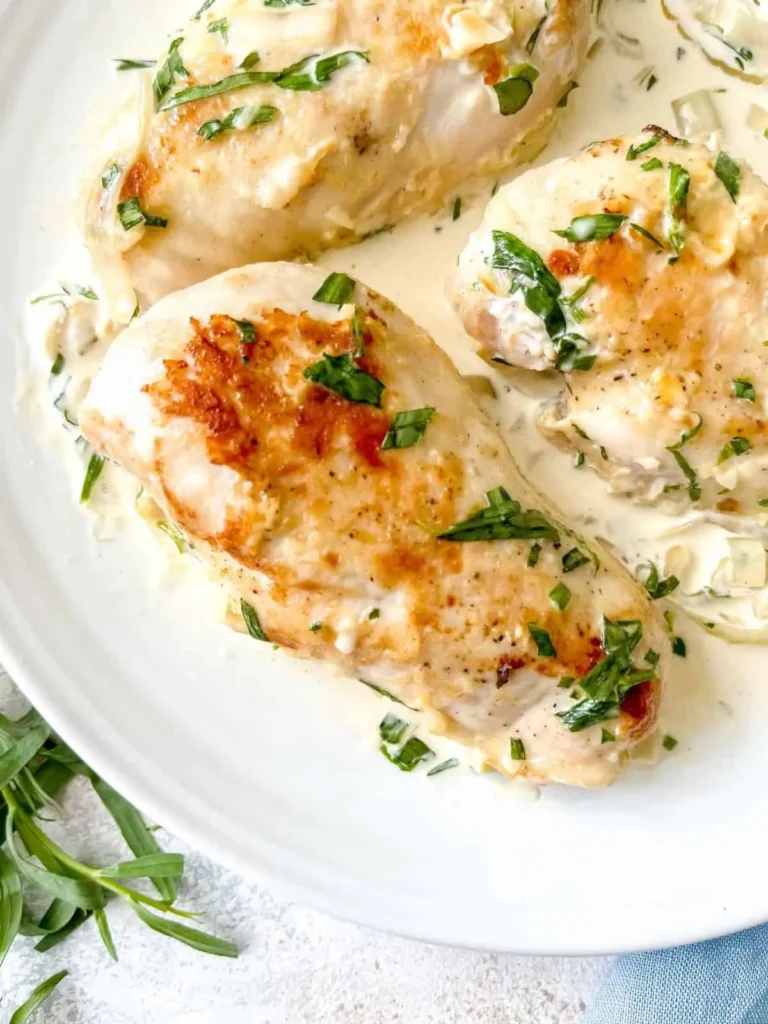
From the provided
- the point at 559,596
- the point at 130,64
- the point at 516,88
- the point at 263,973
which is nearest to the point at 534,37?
the point at 516,88

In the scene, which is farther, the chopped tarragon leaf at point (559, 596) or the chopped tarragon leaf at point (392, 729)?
the chopped tarragon leaf at point (392, 729)

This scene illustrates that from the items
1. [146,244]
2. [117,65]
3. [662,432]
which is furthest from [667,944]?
[117,65]

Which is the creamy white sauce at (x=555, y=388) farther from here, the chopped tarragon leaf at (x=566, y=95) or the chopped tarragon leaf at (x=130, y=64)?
the chopped tarragon leaf at (x=130, y=64)

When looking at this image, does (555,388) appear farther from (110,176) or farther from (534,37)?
(110,176)

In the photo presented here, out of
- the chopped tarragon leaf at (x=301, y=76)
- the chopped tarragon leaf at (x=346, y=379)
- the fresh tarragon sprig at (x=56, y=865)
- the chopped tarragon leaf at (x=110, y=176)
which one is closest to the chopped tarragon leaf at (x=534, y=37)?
the chopped tarragon leaf at (x=301, y=76)

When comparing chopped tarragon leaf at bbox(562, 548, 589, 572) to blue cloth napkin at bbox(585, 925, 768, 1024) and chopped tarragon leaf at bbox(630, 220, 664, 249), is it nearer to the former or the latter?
chopped tarragon leaf at bbox(630, 220, 664, 249)

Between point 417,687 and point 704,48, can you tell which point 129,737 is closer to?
point 417,687
